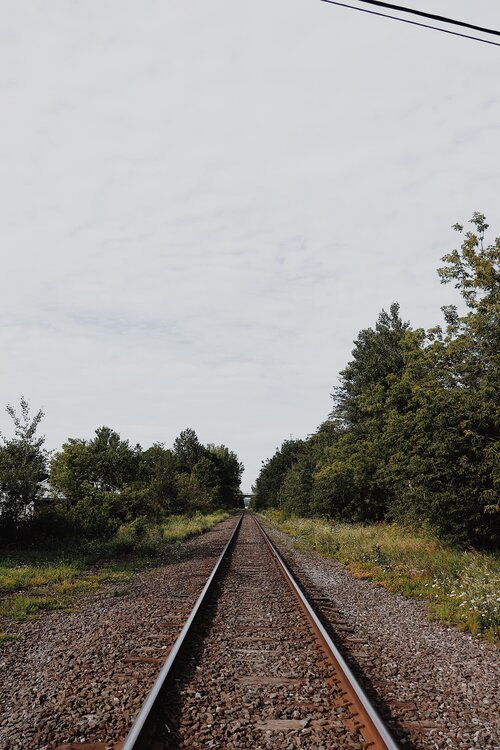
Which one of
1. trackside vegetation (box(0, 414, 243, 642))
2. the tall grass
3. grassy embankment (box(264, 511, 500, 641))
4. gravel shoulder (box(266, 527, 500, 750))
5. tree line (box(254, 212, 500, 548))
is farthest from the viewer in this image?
tree line (box(254, 212, 500, 548))

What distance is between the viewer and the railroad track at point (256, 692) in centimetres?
389

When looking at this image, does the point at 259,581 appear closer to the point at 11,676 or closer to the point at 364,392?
the point at 11,676

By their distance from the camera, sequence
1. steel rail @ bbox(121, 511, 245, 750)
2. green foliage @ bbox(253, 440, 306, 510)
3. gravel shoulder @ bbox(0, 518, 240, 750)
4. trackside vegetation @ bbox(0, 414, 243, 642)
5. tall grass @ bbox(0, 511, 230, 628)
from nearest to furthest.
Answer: steel rail @ bbox(121, 511, 245, 750) < gravel shoulder @ bbox(0, 518, 240, 750) < tall grass @ bbox(0, 511, 230, 628) < trackside vegetation @ bbox(0, 414, 243, 642) < green foliage @ bbox(253, 440, 306, 510)

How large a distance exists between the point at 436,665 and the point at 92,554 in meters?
12.7

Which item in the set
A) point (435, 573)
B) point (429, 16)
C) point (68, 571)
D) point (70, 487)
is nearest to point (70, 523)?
point (70, 487)

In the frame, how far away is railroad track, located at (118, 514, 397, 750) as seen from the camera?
3895 millimetres

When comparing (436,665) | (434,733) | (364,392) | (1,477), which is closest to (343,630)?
(436,665)

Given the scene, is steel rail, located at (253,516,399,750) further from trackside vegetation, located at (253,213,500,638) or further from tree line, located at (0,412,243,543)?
tree line, located at (0,412,243,543)

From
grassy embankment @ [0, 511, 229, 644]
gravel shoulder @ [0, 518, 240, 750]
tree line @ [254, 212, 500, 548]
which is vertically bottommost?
grassy embankment @ [0, 511, 229, 644]

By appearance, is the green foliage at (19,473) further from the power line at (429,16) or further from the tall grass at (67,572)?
the power line at (429,16)

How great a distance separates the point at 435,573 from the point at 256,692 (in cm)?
808

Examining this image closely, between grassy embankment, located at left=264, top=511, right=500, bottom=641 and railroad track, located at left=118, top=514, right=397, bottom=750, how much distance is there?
2.56 meters

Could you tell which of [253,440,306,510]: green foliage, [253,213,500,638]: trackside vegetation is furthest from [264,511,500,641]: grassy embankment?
[253,440,306,510]: green foliage

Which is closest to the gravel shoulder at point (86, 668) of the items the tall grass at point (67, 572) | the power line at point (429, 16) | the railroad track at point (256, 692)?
the railroad track at point (256, 692)
